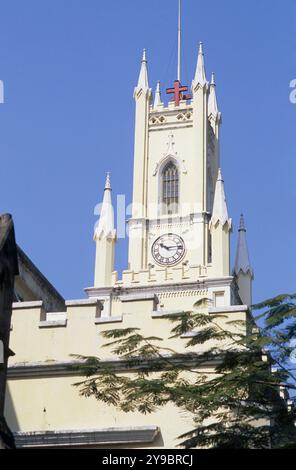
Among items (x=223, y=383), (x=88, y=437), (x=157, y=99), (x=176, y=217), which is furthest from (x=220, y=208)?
(x=223, y=383)

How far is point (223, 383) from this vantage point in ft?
36.9

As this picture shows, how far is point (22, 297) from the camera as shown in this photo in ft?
61.7

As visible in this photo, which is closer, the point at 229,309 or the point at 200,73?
the point at 229,309

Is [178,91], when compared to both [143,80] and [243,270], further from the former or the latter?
[243,270]

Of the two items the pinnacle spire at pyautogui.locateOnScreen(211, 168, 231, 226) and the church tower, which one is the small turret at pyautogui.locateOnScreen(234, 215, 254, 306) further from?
the pinnacle spire at pyautogui.locateOnScreen(211, 168, 231, 226)

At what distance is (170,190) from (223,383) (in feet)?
211

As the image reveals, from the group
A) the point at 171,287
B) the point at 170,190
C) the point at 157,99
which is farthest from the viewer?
the point at 157,99

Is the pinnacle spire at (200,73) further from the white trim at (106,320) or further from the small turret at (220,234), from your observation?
the white trim at (106,320)

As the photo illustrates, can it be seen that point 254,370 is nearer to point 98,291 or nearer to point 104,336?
point 104,336

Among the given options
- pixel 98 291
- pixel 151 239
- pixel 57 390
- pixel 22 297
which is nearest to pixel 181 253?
pixel 151 239

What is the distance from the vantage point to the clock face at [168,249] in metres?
72.2

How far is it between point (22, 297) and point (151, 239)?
55.0 metres

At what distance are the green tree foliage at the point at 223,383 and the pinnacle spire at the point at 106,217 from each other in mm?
58363

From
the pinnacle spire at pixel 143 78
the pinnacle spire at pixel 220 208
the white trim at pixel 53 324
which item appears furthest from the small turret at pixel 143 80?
the white trim at pixel 53 324
